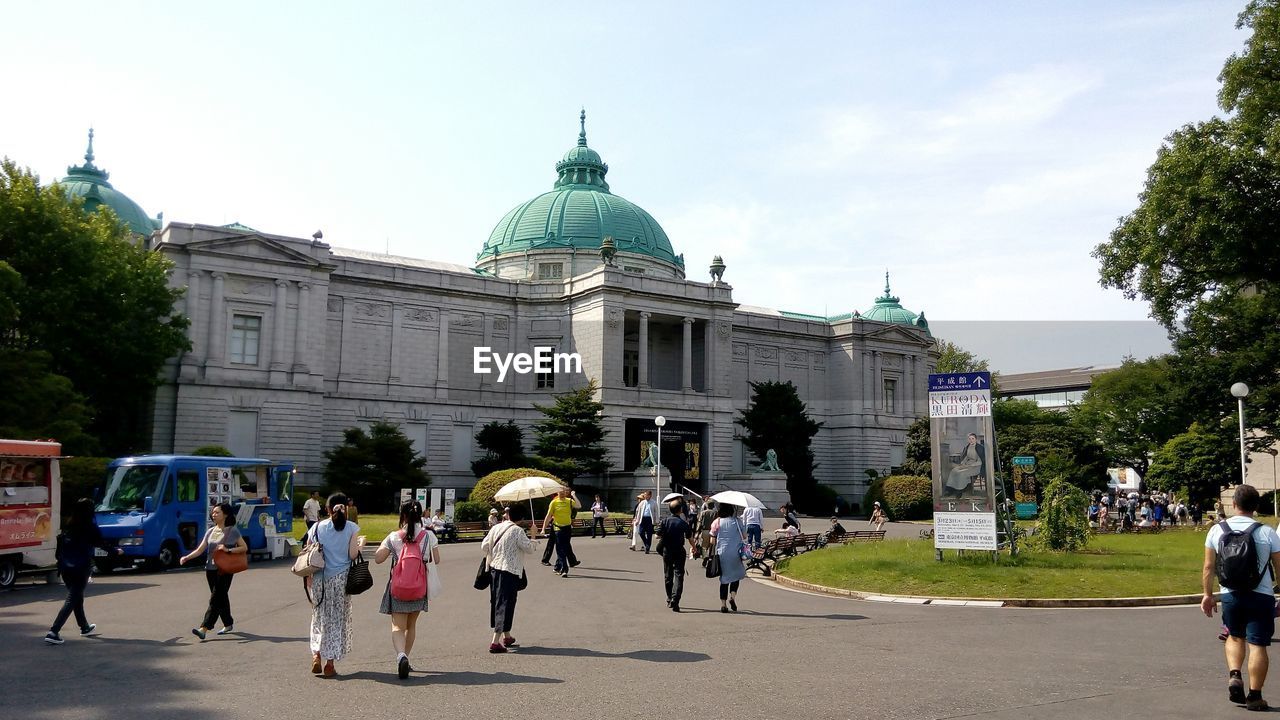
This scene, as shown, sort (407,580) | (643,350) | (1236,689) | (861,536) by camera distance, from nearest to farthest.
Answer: (1236,689)
(407,580)
(861,536)
(643,350)

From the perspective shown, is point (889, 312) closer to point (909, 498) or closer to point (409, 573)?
point (909, 498)

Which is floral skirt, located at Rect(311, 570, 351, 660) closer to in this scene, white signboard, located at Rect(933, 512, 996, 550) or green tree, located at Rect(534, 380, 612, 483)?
white signboard, located at Rect(933, 512, 996, 550)

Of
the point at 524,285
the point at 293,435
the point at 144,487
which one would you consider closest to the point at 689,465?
the point at 524,285

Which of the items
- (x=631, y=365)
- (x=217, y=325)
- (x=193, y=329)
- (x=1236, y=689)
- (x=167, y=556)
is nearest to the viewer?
(x=1236, y=689)

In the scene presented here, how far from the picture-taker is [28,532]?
19.0 meters

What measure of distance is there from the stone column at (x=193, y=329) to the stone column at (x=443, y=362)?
1349cm

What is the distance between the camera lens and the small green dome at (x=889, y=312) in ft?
285

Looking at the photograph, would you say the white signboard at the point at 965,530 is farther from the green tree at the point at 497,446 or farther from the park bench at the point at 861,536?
the green tree at the point at 497,446

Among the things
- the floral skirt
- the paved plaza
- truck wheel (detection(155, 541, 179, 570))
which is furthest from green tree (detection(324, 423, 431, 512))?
the floral skirt

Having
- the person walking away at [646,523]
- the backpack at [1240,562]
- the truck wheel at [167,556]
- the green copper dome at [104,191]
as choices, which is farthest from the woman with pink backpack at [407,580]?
the green copper dome at [104,191]

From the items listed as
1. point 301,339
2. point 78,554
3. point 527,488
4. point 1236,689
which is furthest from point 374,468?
point 1236,689

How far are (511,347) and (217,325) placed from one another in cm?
1751

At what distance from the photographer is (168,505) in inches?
925

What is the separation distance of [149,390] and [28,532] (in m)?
29.5
